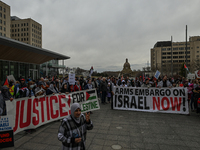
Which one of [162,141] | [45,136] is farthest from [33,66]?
[162,141]

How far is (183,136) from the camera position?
479 centimetres

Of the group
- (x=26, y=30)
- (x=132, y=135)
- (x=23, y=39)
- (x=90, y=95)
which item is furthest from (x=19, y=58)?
(x=23, y=39)

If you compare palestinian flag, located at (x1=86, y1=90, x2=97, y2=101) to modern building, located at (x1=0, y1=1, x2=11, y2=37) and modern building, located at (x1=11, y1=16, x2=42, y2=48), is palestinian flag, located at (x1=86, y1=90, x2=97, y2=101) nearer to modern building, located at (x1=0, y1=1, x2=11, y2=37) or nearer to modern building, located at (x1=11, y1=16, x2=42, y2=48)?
modern building, located at (x1=0, y1=1, x2=11, y2=37)

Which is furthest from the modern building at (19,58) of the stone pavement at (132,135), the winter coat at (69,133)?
the winter coat at (69,133)

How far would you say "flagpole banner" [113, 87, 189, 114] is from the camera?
7.66 metres

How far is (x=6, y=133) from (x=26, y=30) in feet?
340

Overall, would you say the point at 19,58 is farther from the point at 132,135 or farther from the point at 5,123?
the point at 132,135

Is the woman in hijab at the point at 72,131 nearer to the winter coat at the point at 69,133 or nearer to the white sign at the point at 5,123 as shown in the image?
the winter coat at the point at 69,133

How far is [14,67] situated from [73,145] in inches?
790

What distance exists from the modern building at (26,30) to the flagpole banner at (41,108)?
99.4 m

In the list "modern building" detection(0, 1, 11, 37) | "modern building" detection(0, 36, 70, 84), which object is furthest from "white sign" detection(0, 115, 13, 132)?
"modern building" detection(0, 1, 11, 37)

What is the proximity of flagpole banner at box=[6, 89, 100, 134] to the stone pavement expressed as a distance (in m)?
0.38

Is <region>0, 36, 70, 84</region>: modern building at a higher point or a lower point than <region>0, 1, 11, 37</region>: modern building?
lower

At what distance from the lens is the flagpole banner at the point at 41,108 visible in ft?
15.5
